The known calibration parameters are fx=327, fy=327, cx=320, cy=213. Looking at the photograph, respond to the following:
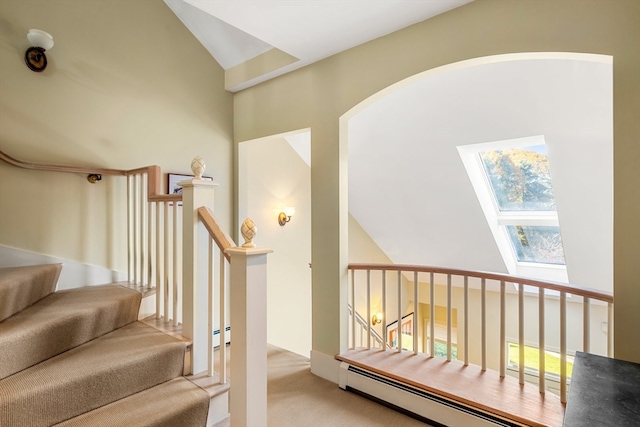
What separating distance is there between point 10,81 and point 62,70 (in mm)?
322

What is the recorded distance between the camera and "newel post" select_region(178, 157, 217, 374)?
188 cm

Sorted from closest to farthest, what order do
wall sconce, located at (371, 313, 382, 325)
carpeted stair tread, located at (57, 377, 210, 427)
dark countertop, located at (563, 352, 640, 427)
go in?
dark countertop, located at (563, 352, 640, 427)
carpeted stair tread, located at (57, 377, 210, 427)
wall sconce, located at (371, 313, 382, 325)

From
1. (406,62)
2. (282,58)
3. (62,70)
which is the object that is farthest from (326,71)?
(62,70)

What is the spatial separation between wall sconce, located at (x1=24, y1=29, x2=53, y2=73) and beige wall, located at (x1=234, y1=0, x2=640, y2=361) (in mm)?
1593

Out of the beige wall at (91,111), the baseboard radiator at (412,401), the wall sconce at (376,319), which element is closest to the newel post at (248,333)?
the baseboard radiator at (412,401)

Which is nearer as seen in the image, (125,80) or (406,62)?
(406,62)

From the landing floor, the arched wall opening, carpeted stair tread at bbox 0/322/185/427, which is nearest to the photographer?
carpeted stair tread at bbox 0/322/185/427

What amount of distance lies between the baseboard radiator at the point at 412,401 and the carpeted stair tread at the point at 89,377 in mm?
1279

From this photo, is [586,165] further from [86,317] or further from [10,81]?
[10,81]

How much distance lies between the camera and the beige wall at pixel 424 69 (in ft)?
5.07

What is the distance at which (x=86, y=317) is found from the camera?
5.95ft

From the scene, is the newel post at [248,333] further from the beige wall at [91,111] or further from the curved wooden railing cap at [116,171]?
the beige wall at [91,111]

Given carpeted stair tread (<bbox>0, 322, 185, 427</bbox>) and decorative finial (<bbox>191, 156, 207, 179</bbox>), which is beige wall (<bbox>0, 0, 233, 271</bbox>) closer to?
→ carpeted stair tread (<bbox>0, 322, 185, 427</bbox>)

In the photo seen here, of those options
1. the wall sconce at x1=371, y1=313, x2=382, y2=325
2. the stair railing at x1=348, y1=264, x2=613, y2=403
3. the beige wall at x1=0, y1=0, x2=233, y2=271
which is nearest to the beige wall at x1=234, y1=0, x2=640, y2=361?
the stair railing at x1=348, y1=264, x2=613, y2=403
